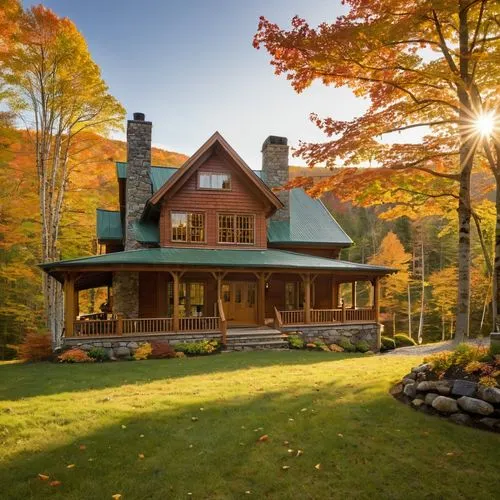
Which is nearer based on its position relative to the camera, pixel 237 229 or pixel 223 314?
pixel 223 314

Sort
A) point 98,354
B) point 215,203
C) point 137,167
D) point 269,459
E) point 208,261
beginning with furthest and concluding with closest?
point 137,167
point 215,203
point 208,261
point 98,354
point 269,459

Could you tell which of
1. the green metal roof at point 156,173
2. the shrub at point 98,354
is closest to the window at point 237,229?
the green metal roof at point 156,173

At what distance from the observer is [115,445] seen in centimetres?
593

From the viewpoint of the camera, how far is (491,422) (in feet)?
20.5

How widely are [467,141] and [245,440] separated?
1005 centimetres

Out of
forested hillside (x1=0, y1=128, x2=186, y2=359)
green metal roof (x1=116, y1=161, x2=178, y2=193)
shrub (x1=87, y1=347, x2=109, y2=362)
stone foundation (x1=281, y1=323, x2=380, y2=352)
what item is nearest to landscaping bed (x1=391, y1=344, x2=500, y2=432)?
stone foundation (x1=281, y1=323, x2=380, y2=352)

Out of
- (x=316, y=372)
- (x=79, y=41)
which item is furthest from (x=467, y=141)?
(x=79, y=41)

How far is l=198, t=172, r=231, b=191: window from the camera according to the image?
2005cm

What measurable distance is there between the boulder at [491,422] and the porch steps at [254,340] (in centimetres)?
1073

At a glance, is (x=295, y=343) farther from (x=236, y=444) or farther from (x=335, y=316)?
(x=236, y=444)

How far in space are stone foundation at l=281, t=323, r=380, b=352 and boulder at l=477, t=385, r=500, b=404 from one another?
11.7 meters

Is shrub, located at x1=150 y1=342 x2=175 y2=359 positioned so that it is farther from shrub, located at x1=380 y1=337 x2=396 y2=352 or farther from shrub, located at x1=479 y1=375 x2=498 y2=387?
shrub, located at x1=479 y1=375 x2=498 y2=387

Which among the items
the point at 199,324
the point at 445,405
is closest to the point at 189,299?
the point at 199,324

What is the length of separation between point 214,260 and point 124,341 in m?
4.99
